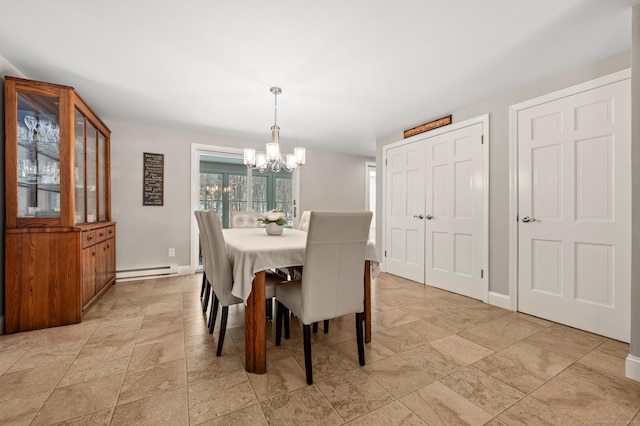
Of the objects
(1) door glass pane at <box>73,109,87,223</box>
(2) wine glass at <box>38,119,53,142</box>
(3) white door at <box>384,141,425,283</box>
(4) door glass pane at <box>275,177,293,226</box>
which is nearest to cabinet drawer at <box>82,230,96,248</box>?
(1) door glass pane at <box>73,109,87,223</box>

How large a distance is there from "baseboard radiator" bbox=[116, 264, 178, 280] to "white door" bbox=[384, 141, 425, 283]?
11.0ft

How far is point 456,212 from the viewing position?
3.36 m

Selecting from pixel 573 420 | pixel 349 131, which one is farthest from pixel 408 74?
pixel 573 420

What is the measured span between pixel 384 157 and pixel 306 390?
12.0ft

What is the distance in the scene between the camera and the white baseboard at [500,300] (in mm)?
2814

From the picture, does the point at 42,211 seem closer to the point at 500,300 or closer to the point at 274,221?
the point at 274,221

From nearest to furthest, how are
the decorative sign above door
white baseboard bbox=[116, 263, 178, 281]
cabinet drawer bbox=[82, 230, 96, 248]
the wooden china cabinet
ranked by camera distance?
the wooden china cabinet, cabinet drawer bbox=[82, 230, 96, 248], the decorative sign above door, white baseboard bbox=[116, 263, 178, 281]

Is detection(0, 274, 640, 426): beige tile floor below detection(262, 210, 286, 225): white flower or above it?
below

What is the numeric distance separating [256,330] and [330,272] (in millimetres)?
585

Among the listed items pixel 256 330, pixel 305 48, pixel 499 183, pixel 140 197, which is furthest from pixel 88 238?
pixel 499 183

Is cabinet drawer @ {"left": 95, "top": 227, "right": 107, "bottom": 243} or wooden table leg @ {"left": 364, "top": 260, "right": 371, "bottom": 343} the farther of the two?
cabinet drawer @ {"left": 95, "top": 227, "right": 107, "bottom": 243}

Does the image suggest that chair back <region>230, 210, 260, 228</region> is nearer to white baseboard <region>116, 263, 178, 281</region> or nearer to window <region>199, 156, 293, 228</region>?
white baseboard <region>116, 263, 178, 281</region>

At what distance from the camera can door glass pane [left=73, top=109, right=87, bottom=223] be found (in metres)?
2.62

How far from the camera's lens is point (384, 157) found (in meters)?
4.45
